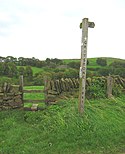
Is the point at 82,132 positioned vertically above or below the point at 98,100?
below

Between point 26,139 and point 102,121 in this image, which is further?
point 102,121

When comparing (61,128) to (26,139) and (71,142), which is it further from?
(26,139)

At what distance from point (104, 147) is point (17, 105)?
400 cm

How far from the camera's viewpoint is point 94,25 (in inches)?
281

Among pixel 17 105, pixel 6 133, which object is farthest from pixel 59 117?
pixel 17 105

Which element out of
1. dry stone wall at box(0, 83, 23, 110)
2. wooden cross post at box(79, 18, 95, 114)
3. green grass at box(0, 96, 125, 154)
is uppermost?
wooden cross post at box(79, 18, 95, 114)

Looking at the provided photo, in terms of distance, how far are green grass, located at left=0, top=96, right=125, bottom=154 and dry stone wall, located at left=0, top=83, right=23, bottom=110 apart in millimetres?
302

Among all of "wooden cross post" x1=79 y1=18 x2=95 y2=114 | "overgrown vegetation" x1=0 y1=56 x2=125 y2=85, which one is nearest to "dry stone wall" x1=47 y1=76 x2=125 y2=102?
"wooden cross post" x1=79 y1=18 x2=95 y2=114

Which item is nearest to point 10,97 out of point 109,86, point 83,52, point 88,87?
point 88,87

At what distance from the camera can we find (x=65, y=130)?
6367 millimetres

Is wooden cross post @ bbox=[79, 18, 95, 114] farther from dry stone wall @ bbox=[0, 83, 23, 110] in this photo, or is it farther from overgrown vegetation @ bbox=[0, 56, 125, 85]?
overgrown vegetation @ bbox=[0, 56, 125, 85]

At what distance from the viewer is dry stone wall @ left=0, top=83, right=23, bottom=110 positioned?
8258mm

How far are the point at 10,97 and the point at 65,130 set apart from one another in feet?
9.59

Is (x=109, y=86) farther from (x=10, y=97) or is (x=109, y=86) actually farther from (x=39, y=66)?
(x=39, y=66)
